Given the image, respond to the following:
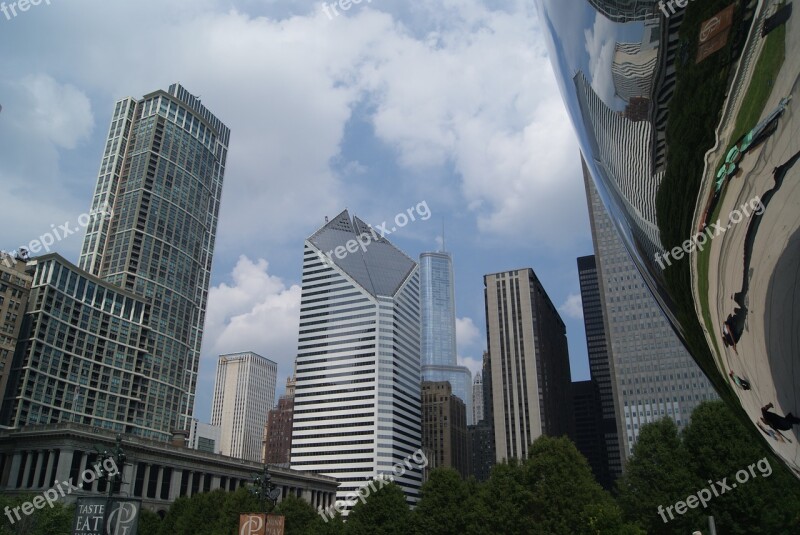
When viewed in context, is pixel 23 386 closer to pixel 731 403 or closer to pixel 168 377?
pixel 168 377

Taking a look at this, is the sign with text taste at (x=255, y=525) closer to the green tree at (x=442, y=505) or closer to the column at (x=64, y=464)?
the green tree at (x=442, y=505)

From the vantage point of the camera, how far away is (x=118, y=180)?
13725 cm

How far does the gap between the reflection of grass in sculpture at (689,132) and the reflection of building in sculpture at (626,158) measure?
0.07 metres

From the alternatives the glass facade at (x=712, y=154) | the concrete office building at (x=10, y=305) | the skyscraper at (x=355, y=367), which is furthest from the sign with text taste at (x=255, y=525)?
the skyscraper at (x=355, y=367)

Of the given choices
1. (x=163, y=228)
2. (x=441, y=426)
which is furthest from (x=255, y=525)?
(x=441, y=426)

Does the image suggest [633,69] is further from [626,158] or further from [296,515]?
[296,515]

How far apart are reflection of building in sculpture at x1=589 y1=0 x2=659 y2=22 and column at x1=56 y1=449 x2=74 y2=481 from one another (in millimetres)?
73883

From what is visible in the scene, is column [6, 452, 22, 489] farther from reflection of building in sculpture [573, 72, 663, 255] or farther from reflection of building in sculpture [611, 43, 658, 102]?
reflection of building in sculpture [611, 43, 658, 102]

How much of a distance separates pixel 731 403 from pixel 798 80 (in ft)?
3.94

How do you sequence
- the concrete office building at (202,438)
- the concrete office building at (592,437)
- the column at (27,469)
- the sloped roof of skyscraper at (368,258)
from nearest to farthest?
the column at (27,469)
the sloped roof of skyscraper at (368,258)
the concrete office building at (202,438)
the concrete office building at (592,437)

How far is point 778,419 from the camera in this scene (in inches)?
71.2

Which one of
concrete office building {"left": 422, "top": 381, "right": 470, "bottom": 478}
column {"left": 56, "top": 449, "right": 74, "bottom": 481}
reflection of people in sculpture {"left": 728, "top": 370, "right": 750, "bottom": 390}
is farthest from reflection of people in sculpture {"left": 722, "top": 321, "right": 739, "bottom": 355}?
concrete office building {"left": 422, "top": 381, "right": 470, "bottom": 478}

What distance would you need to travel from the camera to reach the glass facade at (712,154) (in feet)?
4.91

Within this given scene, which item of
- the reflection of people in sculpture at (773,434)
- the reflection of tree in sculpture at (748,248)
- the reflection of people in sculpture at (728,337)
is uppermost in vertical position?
the reflection of tree in sculpture at (748,248)
